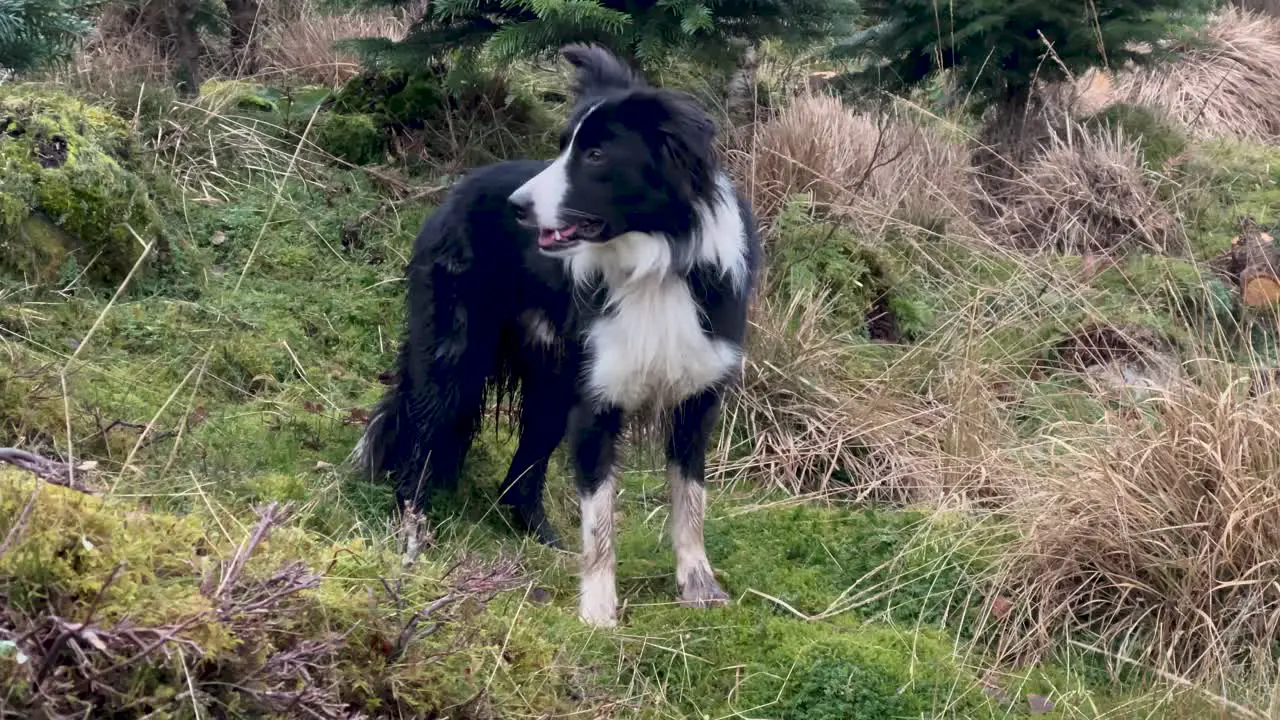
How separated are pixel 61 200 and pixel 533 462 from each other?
232 cm

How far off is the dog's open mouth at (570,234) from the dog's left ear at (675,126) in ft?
0.84

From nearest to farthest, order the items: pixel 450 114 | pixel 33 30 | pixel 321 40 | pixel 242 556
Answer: pixel 242 556
pixel 33 30
pixel 450 114
pixel 321 40

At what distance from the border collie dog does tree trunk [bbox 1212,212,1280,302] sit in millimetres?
2959

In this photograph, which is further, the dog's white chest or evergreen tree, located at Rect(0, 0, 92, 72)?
evergreen tree, located at Rect(0, 0, 92, 72)

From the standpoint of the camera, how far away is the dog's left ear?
344 cm

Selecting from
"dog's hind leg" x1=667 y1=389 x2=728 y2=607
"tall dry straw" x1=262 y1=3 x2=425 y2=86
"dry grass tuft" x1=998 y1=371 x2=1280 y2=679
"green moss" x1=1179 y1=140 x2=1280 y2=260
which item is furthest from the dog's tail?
"green moss" x1=1179 y1=140 x2=1280 y2=260

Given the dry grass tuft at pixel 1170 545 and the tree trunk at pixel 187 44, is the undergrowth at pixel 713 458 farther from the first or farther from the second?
the tree trunk at pixel 187 44

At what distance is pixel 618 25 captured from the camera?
564 centimetres

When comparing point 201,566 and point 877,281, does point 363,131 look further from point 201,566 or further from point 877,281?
point 201,566

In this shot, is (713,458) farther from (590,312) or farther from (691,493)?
(590,312)

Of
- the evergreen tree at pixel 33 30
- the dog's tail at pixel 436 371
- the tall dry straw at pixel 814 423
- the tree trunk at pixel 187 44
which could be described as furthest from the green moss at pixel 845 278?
the tree trunk at pixel 187 44

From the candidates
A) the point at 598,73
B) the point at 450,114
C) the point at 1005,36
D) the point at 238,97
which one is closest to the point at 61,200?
the point at 238,97

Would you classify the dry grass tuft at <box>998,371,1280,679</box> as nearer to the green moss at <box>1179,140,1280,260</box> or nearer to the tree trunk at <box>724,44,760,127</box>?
the green moss at <box>1179,140,1280,260</box>

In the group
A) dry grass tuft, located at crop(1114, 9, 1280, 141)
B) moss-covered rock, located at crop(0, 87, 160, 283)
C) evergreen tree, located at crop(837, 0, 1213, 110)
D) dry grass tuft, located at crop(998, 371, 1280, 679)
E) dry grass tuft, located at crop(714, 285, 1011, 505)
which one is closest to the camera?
dry grass tuft, located at crop(998, 371, 1280, 679)
